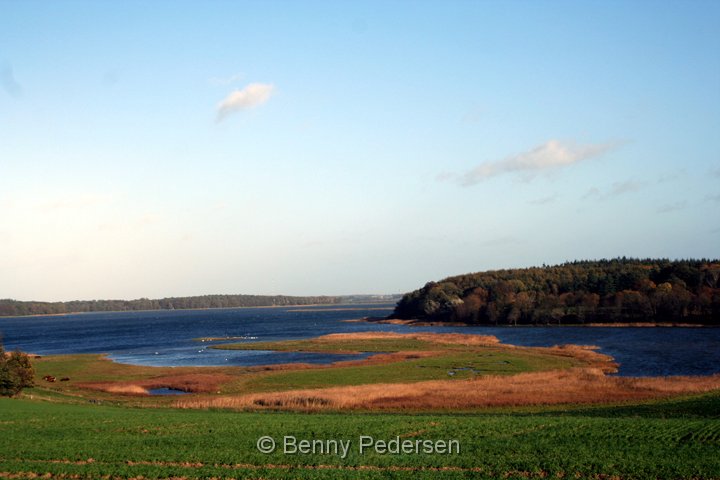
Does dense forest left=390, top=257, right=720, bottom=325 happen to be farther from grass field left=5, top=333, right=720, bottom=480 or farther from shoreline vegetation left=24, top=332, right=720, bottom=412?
grass field left=5, top=333, right=720, bottom=480

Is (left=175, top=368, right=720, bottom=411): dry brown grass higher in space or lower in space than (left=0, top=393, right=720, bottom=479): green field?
lower

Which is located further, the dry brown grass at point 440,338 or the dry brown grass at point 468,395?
the dry brown grass at point 440,338

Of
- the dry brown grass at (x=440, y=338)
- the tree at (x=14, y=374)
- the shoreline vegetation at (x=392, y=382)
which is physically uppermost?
the tree at (x=14, y=374)

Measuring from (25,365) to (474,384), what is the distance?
122 ft

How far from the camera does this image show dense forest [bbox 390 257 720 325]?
451 feet

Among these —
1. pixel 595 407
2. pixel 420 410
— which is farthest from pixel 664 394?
pixel 420 410

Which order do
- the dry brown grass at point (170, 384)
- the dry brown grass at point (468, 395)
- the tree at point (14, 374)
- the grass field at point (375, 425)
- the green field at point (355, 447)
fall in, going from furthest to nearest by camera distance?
the dry brown grass at point (170, 384)
the tree at point (14, 374)
the dry brown grass at point (468, 395)
the grass field at point (375, 425)
the green field at point (355, 447)

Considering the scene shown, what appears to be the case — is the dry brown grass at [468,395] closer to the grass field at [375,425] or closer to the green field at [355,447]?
the grass field at [375,425]

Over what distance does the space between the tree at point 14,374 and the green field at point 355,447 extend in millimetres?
14274

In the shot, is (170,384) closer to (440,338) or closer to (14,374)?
(14,374)

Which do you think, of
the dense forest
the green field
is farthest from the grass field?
the dense forest

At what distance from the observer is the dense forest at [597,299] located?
13738 centimetres

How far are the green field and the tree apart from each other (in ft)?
46.8

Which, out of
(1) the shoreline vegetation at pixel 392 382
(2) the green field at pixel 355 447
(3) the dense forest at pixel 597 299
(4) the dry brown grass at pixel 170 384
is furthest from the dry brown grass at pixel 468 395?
(3) the dense forest at pixel 597 299
